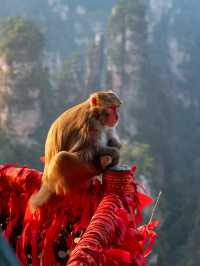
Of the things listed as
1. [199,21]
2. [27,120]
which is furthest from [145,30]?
[199,21]

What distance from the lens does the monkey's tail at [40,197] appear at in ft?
2.35

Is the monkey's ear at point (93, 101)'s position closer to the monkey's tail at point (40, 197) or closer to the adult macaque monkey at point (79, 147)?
the adult macaque monkey at point (79, 147)

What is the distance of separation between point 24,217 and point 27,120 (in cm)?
678

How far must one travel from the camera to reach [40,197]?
0.72 meters

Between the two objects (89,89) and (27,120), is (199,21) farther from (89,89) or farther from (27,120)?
(27,120)

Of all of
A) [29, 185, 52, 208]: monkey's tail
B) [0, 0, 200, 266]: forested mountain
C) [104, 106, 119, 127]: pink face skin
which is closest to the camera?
[29, 185, 52, 208]: monkey's tail

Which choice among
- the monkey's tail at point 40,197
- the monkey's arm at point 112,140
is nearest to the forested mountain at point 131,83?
the monkey's arm at point 112,140

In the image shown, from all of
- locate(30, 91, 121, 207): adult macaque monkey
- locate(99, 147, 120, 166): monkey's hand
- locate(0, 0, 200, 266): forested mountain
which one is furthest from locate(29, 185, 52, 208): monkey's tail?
locate(0, 0, 200, 266): forested mountain

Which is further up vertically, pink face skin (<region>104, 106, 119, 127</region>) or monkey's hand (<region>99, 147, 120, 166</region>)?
pink face skin (<region>104, 106, 119, 127</region>)

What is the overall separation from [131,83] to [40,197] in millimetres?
8357

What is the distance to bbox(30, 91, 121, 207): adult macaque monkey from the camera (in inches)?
28.4

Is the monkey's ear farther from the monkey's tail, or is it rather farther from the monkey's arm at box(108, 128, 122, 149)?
the monkey's tail

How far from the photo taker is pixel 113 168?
69cm

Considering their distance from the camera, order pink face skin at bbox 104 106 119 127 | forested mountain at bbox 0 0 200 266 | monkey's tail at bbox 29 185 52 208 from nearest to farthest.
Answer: monkey's tail at bbox 29 185 52 208
pink face skin at bbox 104 106 119 127
forested mountain at bbox 0 0 200 266
